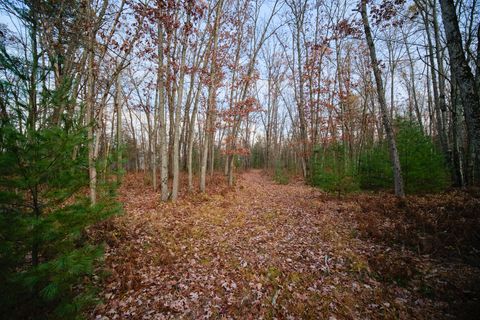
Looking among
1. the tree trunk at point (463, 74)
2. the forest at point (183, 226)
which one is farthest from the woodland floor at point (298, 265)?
the tree trunk at point (463, 74)

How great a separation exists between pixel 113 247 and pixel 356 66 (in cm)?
2414

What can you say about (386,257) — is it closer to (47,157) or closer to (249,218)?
(249,218)

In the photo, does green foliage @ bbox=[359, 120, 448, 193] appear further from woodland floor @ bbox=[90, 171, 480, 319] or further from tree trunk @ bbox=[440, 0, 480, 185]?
tree trunk @ bbox=[440, 0, 480, 185]

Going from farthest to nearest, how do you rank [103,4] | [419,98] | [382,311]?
[419,98], [103,4], [382,311]

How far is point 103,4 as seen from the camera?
630 centimetres

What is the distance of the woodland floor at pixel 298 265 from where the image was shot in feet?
11.1

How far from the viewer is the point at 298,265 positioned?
4.57 m

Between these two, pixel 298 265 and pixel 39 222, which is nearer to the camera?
pixel 39 222

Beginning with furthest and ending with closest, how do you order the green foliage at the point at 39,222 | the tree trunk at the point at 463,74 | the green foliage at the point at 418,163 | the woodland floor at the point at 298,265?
the green foliage at the point at 418,163 → the tree trunk at the point at 463,74 → the woodland floor at the point at 298,265 → the green foliage at the point at 39,222

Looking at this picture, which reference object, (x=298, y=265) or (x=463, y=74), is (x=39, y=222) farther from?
(x=463, y=74)

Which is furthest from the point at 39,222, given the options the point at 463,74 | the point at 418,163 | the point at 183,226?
the point at 418,163

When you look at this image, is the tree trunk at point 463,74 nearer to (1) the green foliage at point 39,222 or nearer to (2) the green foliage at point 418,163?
(2) the green foliage at point 418,163

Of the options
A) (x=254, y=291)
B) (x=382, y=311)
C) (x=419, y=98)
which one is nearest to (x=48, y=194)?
(x=254, y=291)

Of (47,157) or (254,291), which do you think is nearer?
(47,157)
